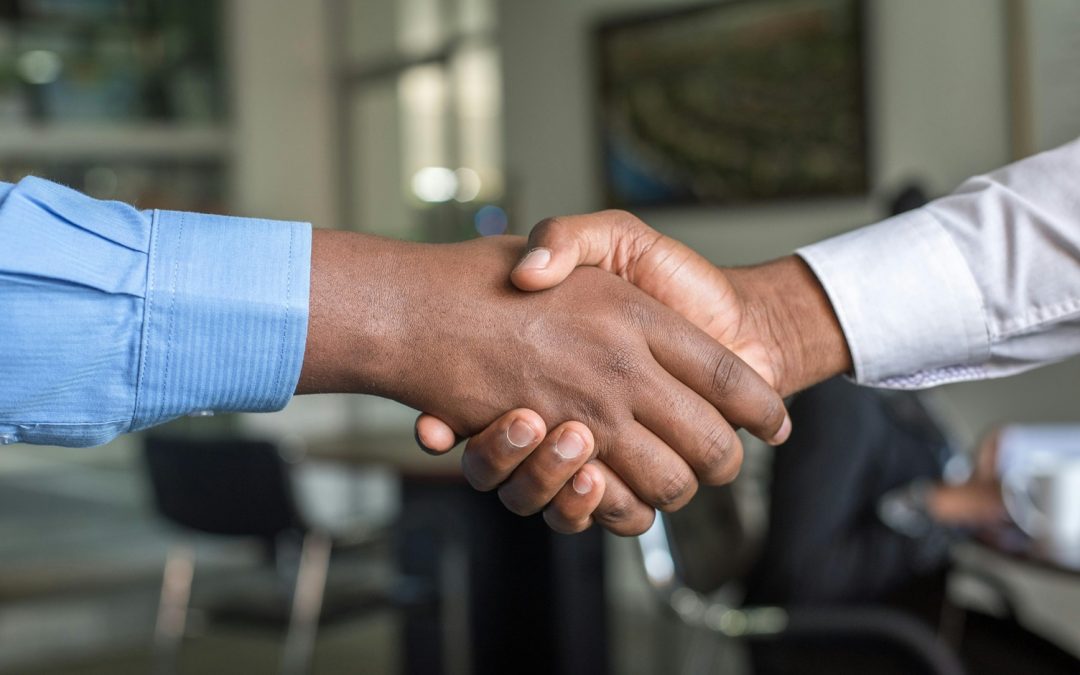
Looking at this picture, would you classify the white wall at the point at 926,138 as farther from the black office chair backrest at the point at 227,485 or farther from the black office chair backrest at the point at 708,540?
the black office chair backrest at the point at 227,485

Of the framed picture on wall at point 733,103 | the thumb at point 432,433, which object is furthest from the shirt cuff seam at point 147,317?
the framed picture on wall at point 733,103

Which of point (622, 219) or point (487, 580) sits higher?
point (622, 219)

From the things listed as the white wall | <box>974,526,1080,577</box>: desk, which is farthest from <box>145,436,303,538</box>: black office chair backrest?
the white wall

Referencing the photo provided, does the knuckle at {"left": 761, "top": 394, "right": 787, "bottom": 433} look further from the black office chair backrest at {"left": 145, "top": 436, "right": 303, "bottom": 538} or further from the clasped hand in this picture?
the black office chair backrest at {"left": 145, "top": 436, "right": 303, "bottom": 538}

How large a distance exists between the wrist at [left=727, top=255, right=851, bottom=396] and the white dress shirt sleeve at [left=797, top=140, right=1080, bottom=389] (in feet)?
0.08

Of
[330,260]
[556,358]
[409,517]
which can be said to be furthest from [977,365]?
[409,517]

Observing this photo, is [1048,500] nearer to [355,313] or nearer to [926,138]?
[355,313]

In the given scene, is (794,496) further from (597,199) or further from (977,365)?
(597,199)

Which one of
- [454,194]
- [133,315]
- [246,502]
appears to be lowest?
[246,502]

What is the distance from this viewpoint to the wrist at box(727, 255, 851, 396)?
145cm

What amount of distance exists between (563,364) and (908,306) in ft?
1.33

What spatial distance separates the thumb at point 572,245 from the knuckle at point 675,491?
264 millimetres

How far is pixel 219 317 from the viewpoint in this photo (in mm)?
1176

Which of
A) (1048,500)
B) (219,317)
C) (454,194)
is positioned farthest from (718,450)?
(454,194)
